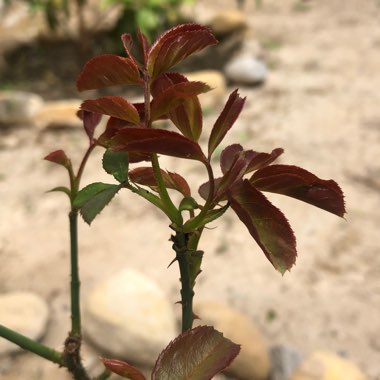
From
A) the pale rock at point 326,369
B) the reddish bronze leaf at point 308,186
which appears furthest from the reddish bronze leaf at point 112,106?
the pale rock at point 326,369

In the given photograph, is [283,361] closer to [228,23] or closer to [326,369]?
[326,369]

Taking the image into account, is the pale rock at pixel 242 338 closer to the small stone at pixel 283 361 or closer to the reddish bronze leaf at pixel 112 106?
the small stone at pixel 283 361

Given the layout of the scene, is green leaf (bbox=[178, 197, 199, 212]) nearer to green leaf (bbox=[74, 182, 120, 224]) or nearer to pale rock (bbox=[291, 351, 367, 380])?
green leaf (bbox=[74, 182, 120, 224])

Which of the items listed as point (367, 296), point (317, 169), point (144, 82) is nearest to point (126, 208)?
point (317, 169)

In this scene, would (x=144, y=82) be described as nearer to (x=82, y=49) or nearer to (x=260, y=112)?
(x=260, y=112)

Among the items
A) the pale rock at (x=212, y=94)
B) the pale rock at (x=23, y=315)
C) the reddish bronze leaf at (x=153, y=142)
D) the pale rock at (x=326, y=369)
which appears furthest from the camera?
the pale rock at (x=212, y=94)

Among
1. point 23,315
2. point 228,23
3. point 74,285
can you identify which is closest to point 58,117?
point 228,23
